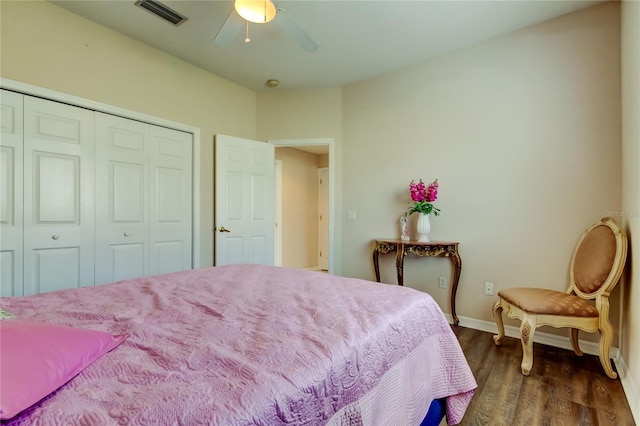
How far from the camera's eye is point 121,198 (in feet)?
9.11

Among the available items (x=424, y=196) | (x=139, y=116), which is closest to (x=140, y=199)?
(x=139, y=116)

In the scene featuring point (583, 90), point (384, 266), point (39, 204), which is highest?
point (583, 90)

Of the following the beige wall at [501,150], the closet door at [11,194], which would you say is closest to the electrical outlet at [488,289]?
the beige wall at [501,150]

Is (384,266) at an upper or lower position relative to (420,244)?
lower

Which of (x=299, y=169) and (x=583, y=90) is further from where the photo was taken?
(x=299, y=169)

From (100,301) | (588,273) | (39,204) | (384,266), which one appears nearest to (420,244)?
(384,266)

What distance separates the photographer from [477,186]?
2924 mm

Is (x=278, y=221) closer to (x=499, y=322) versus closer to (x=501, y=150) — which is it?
(x=501, y=150)

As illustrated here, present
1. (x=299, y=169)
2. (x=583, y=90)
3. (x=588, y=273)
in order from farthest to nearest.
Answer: (x=299, y=169), (x=583, y=90), (x=588, y=273)

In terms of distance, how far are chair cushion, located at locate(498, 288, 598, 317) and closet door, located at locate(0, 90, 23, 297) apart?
139 inches

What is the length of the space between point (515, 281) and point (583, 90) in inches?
63.0

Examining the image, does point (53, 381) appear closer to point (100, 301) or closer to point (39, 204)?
point (100, 301)

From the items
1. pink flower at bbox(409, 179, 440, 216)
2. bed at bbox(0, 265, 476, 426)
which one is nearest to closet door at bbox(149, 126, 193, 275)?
bed at bbox(0, 265, 476, 426)

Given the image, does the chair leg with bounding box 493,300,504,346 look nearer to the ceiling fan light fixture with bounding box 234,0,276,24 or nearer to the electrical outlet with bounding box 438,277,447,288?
the electrical outlet with bounding box 438,277,447,288
